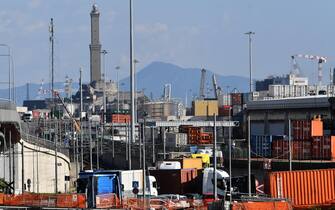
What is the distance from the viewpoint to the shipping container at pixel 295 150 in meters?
92.2

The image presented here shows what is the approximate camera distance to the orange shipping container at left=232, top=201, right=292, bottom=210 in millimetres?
41438

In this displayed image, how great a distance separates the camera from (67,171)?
99.8 m

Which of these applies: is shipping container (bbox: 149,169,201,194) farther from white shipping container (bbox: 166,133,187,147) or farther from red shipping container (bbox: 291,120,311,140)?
white shipping container (bbox: 166,133,187,147)

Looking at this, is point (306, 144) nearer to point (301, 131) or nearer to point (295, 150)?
point (295, 150)

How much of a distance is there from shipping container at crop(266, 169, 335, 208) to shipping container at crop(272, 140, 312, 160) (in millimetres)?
33455

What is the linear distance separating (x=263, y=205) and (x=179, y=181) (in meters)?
25.9

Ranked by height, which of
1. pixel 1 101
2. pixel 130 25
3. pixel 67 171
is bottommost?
pixel 67 171

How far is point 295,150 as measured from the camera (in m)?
93.6

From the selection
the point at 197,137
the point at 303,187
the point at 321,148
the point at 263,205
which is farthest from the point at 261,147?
the point at 263,205

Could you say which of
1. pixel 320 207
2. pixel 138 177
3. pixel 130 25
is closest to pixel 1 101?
pixel 320 207

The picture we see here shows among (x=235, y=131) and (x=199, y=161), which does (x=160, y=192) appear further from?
(x=235, y=131)

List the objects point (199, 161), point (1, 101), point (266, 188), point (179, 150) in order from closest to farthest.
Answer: point (1, 101) → point (266, 188) → point (199, 161) → point (179, 150)

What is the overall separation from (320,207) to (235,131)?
106206 mm

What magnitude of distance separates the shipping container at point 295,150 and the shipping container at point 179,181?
2394cm
